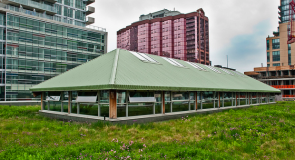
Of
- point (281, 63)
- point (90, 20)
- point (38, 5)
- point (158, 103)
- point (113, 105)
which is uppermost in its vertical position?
point (90, 20)

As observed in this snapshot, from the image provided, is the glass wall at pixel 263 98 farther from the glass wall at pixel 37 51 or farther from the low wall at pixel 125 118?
the glass wall at pixel 37 51

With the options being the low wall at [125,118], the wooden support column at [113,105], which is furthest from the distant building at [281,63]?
the wooden support column at [113,105]

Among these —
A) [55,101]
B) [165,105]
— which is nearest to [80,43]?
[55,101]

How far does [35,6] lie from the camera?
5644 centimetres

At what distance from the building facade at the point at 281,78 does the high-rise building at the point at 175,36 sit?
86.8 feet

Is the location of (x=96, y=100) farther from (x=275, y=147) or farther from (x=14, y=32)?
(x=14, y=32)

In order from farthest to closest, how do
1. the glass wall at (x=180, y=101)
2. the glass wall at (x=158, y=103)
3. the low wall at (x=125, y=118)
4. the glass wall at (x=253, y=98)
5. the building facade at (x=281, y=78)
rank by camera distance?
the building facade at (x=281, y=78) → the glass wall at (x=253, y=98) → the glass wall at (x=180, y=101) → the glass wall at (x=158, y=103) → the low wall at (x=125, y=118)

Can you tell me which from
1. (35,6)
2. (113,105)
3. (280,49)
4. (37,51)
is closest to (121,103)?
(113,105)

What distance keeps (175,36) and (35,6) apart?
6657 cm

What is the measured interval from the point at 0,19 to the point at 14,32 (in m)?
4.20

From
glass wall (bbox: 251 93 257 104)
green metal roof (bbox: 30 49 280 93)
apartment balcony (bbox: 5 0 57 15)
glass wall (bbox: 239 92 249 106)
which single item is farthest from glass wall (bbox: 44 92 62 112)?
apartment balcony (bbox: 5 0 57 15)

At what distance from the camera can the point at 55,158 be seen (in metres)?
8.36

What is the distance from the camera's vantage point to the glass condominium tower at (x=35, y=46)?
44.6 meters

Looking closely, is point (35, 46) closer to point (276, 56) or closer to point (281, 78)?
point (281, 78)
